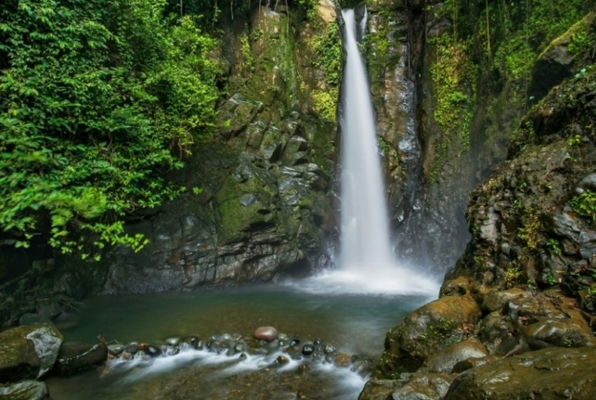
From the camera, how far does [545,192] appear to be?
5.53 metres

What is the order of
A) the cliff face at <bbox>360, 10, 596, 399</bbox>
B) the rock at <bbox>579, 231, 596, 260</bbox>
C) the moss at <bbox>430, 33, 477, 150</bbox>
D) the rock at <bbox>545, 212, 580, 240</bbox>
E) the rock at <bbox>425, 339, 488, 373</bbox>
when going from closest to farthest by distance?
the cliff face at <bbox>360, 10, 596, 399</bbox>, the rock at <bbox>425, 339, 488, 373</bbox>, the rock at <bbox>579, 231, 596, 260</bbox>, the rock at <bbox>545, 212, 580, 240</bbox>, the moss at <bbox>430, 33, 477, 150</bbox>

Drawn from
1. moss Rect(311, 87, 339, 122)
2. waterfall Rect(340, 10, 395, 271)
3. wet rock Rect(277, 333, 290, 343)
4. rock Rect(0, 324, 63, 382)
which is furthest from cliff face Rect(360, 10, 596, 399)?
moss Rect(311, 87, 339, 122)

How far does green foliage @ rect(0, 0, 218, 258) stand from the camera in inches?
254

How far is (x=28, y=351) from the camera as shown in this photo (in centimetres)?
567

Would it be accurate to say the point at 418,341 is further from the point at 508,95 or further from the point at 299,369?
the point at 508,95

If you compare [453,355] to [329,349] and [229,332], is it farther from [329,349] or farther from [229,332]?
[229,332]

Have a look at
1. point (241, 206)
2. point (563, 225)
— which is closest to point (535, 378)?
point (563, 225)

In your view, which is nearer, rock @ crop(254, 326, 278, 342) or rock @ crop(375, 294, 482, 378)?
rock @ crop(375, 294, 482, 378)

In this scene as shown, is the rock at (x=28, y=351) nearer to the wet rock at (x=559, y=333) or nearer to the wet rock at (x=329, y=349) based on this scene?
the wet rock at (x=329, y=349)

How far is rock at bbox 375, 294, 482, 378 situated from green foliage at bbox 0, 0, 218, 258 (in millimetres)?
4407

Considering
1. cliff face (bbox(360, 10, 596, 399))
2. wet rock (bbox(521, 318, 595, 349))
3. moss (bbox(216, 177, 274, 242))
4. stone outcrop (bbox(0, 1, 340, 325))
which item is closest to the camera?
cliff face (bbox(360, 10, 596, 399))

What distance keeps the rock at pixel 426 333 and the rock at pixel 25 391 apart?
174 inches

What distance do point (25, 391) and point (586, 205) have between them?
7540mm

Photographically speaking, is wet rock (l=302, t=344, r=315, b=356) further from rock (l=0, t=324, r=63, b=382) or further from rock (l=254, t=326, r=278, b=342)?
rock (l=0, t=324, r=63, b=382)
